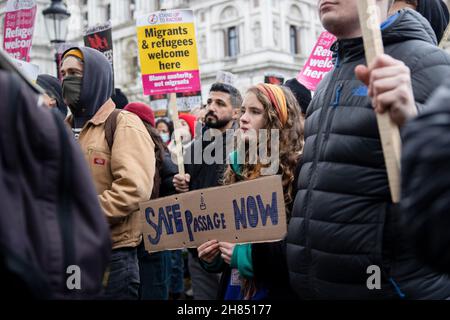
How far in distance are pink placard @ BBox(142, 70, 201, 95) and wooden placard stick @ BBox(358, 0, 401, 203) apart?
2715 millimetres

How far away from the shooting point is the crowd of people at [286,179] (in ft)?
3.69

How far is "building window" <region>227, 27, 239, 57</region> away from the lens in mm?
36062

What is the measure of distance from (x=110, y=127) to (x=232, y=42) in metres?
34.0

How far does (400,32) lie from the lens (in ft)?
7.08

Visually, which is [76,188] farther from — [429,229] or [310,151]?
[310,151]

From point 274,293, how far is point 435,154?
1980 mm

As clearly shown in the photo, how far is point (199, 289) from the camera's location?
4.63m

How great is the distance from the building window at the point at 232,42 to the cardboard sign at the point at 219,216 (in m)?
33.5

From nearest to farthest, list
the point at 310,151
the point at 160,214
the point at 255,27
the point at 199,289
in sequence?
the point at 310,151
the point at 160,214
the point at 199,289
the point at 255,27

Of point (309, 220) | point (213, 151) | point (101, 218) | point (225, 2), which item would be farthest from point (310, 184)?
point (225, 2)

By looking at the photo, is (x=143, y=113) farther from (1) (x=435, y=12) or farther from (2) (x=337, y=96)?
(2) (x=337, y=96)

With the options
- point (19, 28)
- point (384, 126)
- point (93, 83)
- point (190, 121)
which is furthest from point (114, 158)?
point (190, 121)

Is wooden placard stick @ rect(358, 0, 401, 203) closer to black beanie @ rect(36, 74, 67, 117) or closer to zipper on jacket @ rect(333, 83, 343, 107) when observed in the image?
→ zipper on jacket @ rect(333, 83, 343, 107)

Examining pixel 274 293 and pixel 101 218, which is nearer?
pixel 101 218
